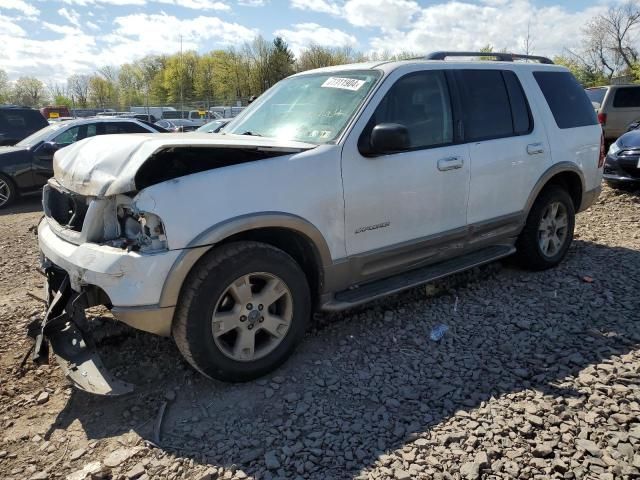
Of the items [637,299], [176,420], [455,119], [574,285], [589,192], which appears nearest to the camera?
[176,420]

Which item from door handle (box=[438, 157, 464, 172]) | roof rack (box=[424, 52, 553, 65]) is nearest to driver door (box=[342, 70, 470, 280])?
door handle (box=[438, 157, 464, 172])

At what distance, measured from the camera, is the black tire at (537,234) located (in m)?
4.75

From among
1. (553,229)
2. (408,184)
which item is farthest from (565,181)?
(408,184)

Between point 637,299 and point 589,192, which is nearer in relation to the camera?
point 637,299

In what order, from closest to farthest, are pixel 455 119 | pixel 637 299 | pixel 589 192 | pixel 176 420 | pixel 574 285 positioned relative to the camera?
pixel 176 420, pixel 455 119, pixel 637 299, pixel 574 285, pixel 589 192

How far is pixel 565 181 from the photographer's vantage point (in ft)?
16.7

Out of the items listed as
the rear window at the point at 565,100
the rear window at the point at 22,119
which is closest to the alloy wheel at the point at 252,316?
the rear window at the point at 565,100

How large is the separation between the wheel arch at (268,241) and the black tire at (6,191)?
8.23 metres

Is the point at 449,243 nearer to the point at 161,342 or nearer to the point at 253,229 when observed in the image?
the point at 253,229

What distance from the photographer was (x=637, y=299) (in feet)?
14.0

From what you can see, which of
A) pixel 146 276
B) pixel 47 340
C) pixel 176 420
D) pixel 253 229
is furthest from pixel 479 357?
pixel 47 340

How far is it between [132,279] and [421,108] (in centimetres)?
243

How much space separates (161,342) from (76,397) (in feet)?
2.28

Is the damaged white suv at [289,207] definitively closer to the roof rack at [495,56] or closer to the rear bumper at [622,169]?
the roof rack at [495,56]
